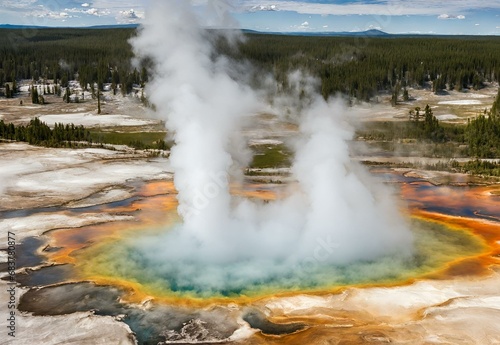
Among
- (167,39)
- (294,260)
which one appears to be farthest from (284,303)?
(167,39)

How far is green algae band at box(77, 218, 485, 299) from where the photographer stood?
1564 centimetres

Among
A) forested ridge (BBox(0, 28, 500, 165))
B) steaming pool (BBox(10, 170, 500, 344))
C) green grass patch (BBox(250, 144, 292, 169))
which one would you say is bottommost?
steaming pool (BBox(10, 170, 500, 344))

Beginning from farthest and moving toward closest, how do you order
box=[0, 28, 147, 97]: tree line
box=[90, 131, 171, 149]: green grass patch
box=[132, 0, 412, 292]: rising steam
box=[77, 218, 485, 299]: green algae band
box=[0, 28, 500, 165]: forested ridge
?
box=[0, 28, 147, 97]: tree line < box=[0, 28, 500, 165]: forested ridge < box=[90, 131, 171, 149]: green grass patch < box=[132, 0, 412, 292]: rising steam < box=[77, 218, 485, 299]: green algae band

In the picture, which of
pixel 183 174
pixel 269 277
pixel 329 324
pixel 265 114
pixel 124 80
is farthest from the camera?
pixel 124 80

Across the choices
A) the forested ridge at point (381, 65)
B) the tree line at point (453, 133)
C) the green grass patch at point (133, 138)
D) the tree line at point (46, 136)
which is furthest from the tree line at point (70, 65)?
the tree line at point (453, 133)

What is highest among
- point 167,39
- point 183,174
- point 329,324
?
point 167,39

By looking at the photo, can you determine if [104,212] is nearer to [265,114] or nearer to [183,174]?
[183,174]

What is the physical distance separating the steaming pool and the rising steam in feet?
0.58

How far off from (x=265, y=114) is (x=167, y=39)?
4599 cm

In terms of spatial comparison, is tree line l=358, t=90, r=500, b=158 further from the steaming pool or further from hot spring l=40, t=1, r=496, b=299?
hot spring l=40, t=1, r=496, b=299

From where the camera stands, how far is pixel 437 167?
35125mm

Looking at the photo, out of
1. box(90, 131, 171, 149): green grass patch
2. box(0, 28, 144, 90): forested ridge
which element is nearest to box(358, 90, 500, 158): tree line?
box(90, 131, 171, 149): green grass patch

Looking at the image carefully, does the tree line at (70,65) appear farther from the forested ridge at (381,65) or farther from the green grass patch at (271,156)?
the green grass patch at (271,156)

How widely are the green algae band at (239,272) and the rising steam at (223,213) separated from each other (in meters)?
0.07
